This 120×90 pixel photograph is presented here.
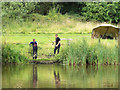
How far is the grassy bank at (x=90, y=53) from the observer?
75.4 ft

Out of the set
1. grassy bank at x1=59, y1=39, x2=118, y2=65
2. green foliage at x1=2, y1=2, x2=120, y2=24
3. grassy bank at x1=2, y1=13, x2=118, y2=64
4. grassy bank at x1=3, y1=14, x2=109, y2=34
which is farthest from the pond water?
green foliage at x1=2, y1=2, x2=120, y2=24

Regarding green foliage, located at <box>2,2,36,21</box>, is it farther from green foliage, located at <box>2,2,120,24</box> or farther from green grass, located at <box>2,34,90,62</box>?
green grass, located at <box>2,34,90,62</box>

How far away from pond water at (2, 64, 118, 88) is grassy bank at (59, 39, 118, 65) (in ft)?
2.66

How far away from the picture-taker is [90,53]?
23219 mm

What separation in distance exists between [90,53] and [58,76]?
4748 mm

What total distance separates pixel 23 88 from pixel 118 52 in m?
9.20

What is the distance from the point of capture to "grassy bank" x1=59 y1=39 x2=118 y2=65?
22984 millimetres

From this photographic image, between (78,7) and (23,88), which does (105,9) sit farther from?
(23,88)

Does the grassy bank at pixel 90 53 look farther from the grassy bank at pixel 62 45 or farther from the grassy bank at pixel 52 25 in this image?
the grassy bank at pixel 52 25

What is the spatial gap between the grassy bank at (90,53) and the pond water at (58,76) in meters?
0.81

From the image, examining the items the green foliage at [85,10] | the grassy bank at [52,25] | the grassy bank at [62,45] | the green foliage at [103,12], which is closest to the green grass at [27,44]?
the grassy bank at [62,45]

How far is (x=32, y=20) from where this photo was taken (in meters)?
41.6

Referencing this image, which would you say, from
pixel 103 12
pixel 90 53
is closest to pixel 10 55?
pixel 90 53

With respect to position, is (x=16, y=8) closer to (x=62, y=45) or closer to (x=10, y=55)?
(x=62, y=45)
